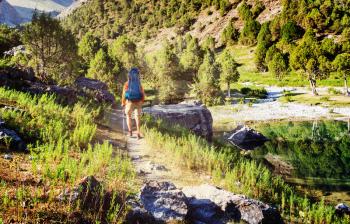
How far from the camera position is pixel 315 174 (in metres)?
20.5

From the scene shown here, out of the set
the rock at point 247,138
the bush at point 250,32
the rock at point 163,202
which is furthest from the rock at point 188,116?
the bush at point 250,32

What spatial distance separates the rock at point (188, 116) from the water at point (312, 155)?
13.6 feet

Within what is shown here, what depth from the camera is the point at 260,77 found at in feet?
276

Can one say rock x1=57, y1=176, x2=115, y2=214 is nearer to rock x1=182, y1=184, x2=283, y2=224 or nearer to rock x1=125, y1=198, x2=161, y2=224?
rock x1=125, y1=198, x2=161, y2=224

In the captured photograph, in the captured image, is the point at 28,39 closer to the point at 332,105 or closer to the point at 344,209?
the point at 344,209

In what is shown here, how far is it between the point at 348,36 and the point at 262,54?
1920 centimetres

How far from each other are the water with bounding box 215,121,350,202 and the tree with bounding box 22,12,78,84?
19132mm

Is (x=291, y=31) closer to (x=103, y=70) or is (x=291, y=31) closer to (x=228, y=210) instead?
(x=103, y=70)

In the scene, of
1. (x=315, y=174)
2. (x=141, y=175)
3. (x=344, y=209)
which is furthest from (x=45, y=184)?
(x=315, y=174)

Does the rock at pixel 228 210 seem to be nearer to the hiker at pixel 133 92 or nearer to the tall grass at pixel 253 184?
the tall grass at pixel 253 184


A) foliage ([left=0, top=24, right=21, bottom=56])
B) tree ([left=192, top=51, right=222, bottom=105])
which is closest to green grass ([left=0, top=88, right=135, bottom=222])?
foliage ([left=0, top=24, right=21, bottom=56])

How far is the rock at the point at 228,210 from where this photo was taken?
8.35 m

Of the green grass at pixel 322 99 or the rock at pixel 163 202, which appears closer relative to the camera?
the rock at pixel 163 202

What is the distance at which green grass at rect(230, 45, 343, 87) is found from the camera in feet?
235
